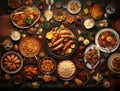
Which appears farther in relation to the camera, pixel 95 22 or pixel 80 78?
pixel 95 22

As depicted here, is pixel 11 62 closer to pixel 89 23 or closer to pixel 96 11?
pixel 89 23

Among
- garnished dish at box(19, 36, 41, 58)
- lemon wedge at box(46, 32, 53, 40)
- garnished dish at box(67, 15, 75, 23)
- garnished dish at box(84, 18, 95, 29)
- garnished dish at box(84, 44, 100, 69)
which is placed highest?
garnished dish at box(67, 15, 75, 23)

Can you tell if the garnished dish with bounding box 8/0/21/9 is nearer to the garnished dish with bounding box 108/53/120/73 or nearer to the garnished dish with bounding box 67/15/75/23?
the garnished dish with bounding box 67/15/75/23

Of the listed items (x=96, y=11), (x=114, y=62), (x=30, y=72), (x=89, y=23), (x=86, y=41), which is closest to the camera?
(x=30, y=72)

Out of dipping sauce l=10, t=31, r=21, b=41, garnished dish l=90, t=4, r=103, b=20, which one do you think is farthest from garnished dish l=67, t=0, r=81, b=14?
dipping sauce l=10, t=31, r=21, b=41

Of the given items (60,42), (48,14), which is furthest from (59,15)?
(60,42)

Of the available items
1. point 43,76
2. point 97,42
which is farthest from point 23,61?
point 97,42

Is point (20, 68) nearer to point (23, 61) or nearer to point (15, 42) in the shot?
point (23, 61)
